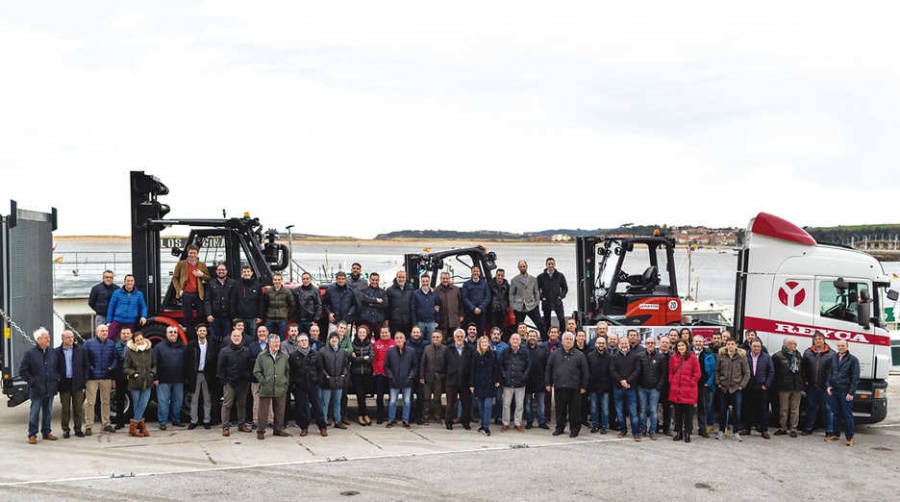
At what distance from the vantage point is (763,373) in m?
12.2

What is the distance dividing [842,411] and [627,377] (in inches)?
126

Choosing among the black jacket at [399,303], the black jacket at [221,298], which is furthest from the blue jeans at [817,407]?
the black jacket at [221,298]

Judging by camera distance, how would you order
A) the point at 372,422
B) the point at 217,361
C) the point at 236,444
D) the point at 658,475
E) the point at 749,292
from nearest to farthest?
the point at 658,475 < the point at 236,444 < the point at 217,361 < the point at 372,422 < the point at 749,292

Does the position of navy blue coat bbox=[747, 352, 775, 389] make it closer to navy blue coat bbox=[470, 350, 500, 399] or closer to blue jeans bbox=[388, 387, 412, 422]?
navy blue coat bbox=[470, 350, 500, 399]

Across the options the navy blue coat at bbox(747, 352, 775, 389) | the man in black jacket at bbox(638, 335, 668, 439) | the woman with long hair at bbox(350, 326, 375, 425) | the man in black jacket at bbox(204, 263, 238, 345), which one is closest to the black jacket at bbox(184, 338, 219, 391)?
the man in black jacket at bbox(204, 263, 238, 345)

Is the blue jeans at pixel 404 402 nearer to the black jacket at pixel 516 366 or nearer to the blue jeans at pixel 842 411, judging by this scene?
the black jacket at pixel 516 366

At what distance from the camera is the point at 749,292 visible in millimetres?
13766

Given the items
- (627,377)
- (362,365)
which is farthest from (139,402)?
(627,377)

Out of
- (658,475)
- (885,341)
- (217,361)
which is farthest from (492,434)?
(885,341)

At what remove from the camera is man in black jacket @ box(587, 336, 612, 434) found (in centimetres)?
1206

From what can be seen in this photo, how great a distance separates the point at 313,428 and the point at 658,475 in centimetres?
517

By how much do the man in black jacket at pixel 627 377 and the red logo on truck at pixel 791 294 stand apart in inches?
123

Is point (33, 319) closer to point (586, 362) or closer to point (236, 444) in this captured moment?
point (236, 444)

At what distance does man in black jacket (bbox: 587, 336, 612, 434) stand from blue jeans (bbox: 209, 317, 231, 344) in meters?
5.50
